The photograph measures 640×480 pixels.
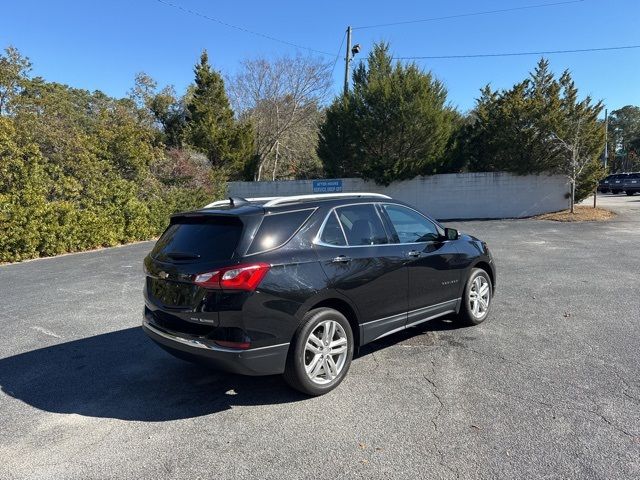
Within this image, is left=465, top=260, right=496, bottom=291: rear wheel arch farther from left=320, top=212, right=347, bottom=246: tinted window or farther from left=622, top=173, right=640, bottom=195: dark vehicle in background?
left=622, top=173, right=640, bottom=195: dark vehicle in background

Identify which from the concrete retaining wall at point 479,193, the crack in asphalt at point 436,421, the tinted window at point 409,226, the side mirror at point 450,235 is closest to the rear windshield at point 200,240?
the tinted window at point 409,226

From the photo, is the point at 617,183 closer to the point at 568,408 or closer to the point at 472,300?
the point at 472,300

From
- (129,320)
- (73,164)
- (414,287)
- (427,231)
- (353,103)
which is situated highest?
(353,103)

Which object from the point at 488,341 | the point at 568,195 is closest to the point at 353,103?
the point at 568,195

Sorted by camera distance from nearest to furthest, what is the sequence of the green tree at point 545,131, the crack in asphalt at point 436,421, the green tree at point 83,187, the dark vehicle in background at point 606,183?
the crack in asphalt at point 436,421, the green tree at point 83,187, the green tree at point 545,131, the dark vehicle in background at point 606,183

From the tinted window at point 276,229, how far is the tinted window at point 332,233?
0.73ft

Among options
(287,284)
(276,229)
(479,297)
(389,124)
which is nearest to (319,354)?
(287,284)

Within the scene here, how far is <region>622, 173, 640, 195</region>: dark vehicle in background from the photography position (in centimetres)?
3606

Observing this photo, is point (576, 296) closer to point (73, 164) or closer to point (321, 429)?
point (321, 429)

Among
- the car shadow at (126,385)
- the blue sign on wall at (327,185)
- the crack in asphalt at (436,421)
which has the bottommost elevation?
the car shadow at (126,385)

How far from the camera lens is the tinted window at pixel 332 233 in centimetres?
404

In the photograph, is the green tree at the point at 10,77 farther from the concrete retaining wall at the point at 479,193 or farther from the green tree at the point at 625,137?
the green tree at the point at 625,137

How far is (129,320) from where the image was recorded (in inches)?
244

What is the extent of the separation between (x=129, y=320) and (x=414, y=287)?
152 inches
